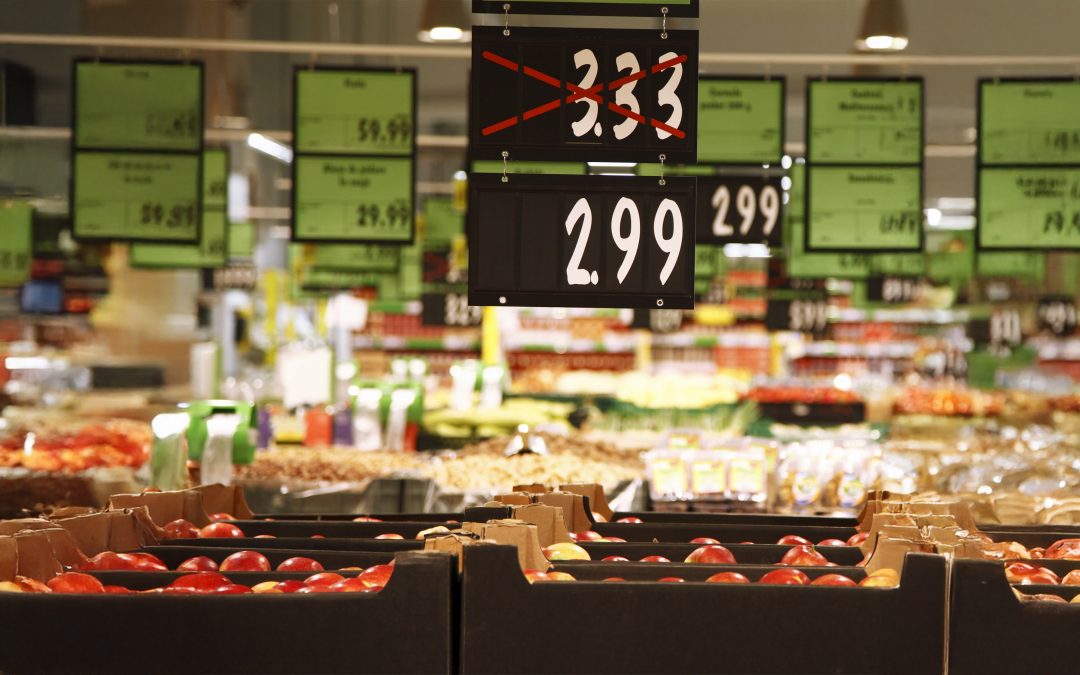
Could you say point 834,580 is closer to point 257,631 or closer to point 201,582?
point 257,631

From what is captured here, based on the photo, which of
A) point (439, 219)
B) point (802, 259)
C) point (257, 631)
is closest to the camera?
point (257, 631)

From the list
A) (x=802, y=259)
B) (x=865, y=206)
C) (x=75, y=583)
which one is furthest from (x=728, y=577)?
(x=802, y=259)

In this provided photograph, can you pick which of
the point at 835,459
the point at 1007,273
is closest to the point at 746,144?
the point at 835,459

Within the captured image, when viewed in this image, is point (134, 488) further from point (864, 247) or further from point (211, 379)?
point (211, 379)

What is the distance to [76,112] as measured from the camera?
21.8 ft

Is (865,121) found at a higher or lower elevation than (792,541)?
higher

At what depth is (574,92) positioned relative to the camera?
11.4 feet

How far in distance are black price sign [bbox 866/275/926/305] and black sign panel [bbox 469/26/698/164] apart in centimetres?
1082

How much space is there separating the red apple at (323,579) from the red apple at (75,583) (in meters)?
0.38

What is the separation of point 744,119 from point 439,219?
5604 mm

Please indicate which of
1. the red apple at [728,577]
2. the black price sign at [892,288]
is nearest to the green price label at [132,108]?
the red apple at [728,577]

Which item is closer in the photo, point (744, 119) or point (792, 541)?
point (792, 541)

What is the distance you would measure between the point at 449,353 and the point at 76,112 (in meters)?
11.5

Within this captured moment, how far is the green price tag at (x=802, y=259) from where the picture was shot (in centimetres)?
1033
